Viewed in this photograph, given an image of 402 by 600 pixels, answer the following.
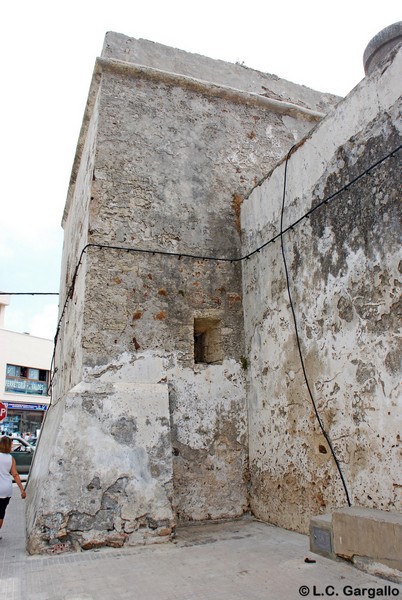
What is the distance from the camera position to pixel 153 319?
529cm

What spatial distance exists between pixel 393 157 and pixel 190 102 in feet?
11.5

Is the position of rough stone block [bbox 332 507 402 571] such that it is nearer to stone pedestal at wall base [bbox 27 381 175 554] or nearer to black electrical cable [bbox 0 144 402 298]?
stone pedestal at wall base [bbox 27 381 175 554]

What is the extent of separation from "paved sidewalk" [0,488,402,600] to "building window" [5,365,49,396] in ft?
77.8

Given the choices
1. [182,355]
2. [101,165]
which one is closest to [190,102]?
[101,165]

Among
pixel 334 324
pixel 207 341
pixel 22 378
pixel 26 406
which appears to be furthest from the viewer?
pixel 22 378

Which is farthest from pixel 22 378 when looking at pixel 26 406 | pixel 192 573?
pixel 192 573

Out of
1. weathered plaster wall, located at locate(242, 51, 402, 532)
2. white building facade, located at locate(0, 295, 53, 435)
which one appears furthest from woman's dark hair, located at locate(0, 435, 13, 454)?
white building facade, located at locate(0, 295, 53, 435)

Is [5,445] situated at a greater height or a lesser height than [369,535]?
greater

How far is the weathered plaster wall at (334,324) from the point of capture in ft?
11.8

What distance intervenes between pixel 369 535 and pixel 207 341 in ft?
9.94

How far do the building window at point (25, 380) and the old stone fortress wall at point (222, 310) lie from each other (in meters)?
21.8

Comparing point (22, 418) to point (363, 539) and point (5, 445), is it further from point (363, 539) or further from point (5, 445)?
point (363, 539)

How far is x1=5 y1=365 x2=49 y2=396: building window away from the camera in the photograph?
1037 inches

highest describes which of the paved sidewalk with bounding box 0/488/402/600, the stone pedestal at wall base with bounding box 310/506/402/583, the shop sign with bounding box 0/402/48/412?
the shop sign with bounding box 0/402/48/412
